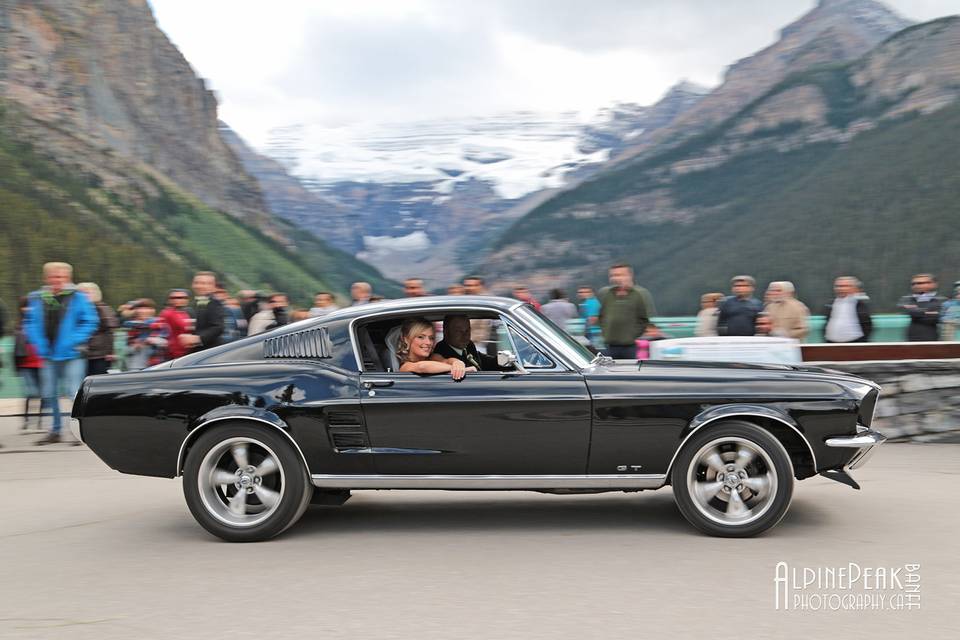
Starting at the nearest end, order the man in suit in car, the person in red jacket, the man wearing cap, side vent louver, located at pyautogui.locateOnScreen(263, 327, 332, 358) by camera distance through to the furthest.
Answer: side vent louver, located at pyautogui.locateOnScreen(263, 327, 332, 358)
the man in suit in car
the person in red jacket
the man wearing cap

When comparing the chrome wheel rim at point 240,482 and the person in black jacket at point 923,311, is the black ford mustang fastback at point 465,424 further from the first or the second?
the person in black jacket at point 923,311

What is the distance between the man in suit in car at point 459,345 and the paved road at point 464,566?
1.00 metres

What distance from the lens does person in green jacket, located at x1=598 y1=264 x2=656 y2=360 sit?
10477 mm

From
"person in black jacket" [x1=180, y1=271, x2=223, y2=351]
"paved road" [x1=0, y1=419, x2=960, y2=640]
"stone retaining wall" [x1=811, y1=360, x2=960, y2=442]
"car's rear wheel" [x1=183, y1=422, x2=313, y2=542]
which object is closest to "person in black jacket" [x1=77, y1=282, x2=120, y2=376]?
"person in black jacket" [x1=180, y1=271, x2=223, y2=351]

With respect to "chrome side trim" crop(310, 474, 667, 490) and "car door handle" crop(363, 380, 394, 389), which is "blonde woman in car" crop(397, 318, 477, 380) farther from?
"chrome side trim" crop(310, 474, 667, 490)

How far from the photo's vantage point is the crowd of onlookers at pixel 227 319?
10312mm

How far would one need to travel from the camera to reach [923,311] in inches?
449

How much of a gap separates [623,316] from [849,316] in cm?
275

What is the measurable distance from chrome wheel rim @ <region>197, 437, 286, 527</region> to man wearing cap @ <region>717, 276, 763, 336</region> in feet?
20.1

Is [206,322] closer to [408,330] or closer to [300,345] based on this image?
[300,345]

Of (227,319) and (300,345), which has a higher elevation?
(227,319)

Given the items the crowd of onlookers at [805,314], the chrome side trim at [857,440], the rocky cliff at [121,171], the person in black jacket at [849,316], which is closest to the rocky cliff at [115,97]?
the rocky cliff at [121,171]

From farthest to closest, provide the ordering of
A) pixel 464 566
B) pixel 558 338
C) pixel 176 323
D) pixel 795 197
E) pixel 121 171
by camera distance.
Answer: pixel 795 197 → pixel 121 171 → pixel 176 323 → pixel 558 338 → pixel 464 566

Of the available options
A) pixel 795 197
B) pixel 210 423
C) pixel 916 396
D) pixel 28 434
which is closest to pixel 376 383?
pixel 210 423
